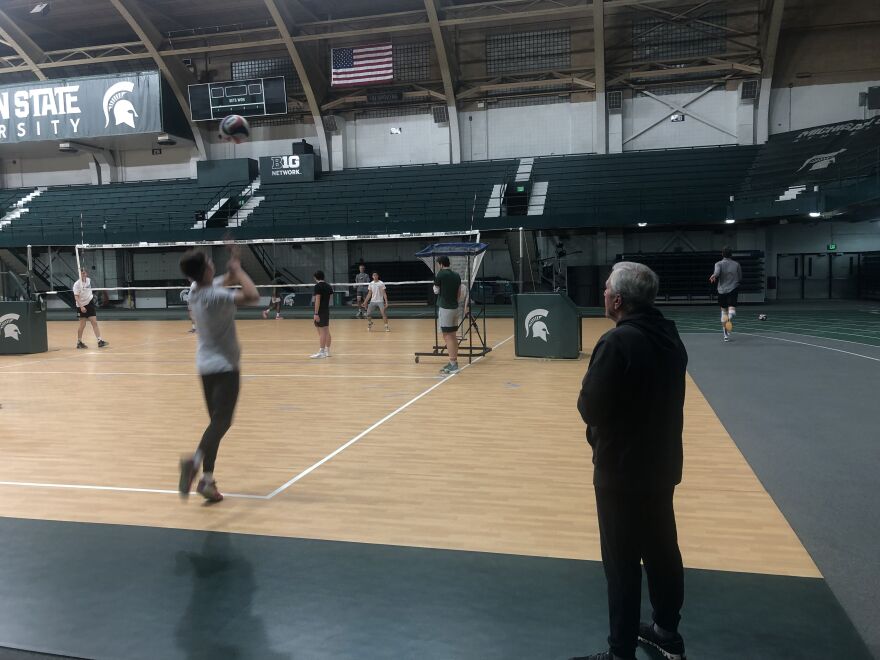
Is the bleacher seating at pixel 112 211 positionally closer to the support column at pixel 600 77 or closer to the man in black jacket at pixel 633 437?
the support column at pixel 600 77

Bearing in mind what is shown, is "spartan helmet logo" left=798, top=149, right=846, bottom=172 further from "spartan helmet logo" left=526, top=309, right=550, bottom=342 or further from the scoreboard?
the scoreboard

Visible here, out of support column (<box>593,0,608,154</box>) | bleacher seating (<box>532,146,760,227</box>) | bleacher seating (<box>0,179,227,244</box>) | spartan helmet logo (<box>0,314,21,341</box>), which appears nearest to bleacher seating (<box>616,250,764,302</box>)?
bleacher seating (<box>532,146,760,227</box>)

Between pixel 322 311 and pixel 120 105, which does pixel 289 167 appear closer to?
pixel 120 105

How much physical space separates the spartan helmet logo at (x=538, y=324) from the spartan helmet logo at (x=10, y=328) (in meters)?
11.4

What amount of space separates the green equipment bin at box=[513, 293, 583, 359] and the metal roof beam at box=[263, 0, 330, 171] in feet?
62.8

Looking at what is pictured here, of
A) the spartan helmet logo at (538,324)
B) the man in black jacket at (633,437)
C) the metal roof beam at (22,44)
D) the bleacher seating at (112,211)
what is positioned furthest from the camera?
the bleacher seating at (112,211)

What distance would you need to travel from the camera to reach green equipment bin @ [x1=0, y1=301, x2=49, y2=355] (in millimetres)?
14672

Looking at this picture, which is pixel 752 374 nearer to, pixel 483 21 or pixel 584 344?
pixel 584 344

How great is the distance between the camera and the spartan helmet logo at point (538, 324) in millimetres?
12250

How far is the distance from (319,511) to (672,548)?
2693 millimetres

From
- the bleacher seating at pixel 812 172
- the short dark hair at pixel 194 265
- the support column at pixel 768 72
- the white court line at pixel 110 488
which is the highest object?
the support column at pixel 768 72

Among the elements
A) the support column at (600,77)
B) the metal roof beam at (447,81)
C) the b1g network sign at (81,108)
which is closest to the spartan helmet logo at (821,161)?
the support column at (600,77)

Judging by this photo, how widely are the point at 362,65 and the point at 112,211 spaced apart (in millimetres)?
13954

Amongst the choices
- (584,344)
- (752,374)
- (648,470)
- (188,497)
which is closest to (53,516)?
(188,497)
